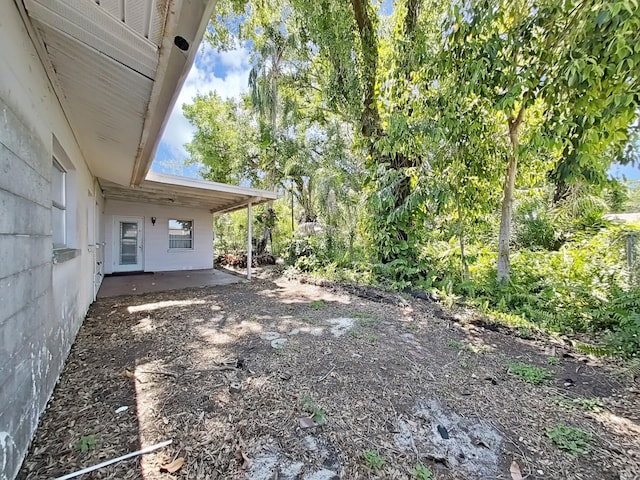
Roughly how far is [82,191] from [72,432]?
3461 millimetres

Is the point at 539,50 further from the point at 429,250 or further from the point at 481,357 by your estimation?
the point at 429,250

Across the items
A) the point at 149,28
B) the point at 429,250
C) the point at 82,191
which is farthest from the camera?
the point at 429,250

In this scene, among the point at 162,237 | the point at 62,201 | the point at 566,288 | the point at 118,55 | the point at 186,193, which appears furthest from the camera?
the point at 162,237

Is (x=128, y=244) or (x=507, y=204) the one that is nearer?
(x=507, y=204)

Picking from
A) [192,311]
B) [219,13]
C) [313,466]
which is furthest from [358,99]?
[313,466]

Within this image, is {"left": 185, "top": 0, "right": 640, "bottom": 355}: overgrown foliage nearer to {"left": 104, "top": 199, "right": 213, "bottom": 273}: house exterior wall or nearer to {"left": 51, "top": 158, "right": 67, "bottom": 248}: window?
{"left": 104, "top": 199, "right": 213, "bottom": 273}: house exterior wall

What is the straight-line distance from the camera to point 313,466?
180 centimetres

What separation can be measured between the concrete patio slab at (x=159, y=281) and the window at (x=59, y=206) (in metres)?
3.22

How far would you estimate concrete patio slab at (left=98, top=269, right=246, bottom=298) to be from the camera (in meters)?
6.66

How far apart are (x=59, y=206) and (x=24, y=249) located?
6.30ft

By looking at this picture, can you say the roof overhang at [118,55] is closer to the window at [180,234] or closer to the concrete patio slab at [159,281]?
the concrete patio slab at [159,281]

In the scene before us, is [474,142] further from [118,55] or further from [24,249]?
[24,249]

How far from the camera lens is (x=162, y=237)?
973 centimetres

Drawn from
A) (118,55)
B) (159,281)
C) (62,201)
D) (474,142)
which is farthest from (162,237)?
(474,142)
